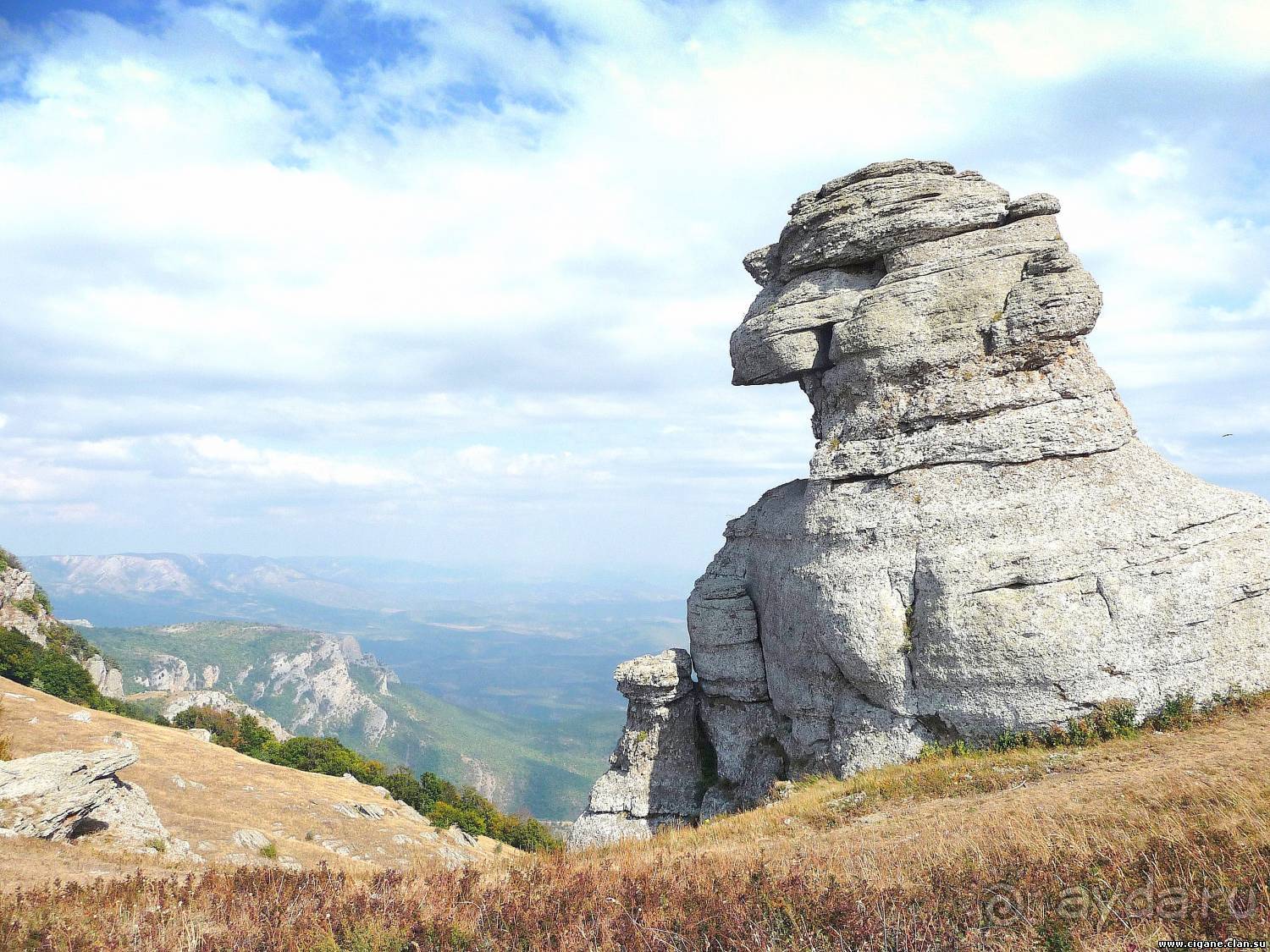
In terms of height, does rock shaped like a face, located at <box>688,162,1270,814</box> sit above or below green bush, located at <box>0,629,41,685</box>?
above

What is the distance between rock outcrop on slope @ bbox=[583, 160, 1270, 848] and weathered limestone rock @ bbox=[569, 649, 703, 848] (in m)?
1.12

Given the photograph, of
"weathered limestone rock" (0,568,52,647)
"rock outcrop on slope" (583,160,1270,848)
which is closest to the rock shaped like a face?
"rock outcrop on slope" (583,160,1270,848)

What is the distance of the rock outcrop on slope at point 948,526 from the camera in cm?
2047

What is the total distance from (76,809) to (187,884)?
11.2m

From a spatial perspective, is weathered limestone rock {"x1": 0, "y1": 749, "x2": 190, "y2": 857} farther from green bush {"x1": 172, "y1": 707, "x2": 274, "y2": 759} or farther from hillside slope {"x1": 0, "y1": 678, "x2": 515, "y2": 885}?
green bush {"x1": 172, "y1": 707, "x2": 274, "y2": 759}

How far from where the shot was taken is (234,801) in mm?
29703

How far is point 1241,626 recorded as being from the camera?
2045 centimetres

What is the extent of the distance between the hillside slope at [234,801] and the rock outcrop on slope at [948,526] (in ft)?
44.1

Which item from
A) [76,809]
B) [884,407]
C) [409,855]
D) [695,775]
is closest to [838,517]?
[884,407]

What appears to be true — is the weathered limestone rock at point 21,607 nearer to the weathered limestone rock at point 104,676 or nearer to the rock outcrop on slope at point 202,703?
the weathered limestone rock at point 104,676

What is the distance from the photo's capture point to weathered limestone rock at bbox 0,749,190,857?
1747 cm

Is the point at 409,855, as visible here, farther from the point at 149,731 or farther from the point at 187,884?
the point at 149,731

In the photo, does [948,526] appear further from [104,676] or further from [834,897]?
[104,676]

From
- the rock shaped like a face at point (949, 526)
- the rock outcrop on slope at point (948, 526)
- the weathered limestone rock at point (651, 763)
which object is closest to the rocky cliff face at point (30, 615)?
the weathered limestone rock at point (651, 763)
